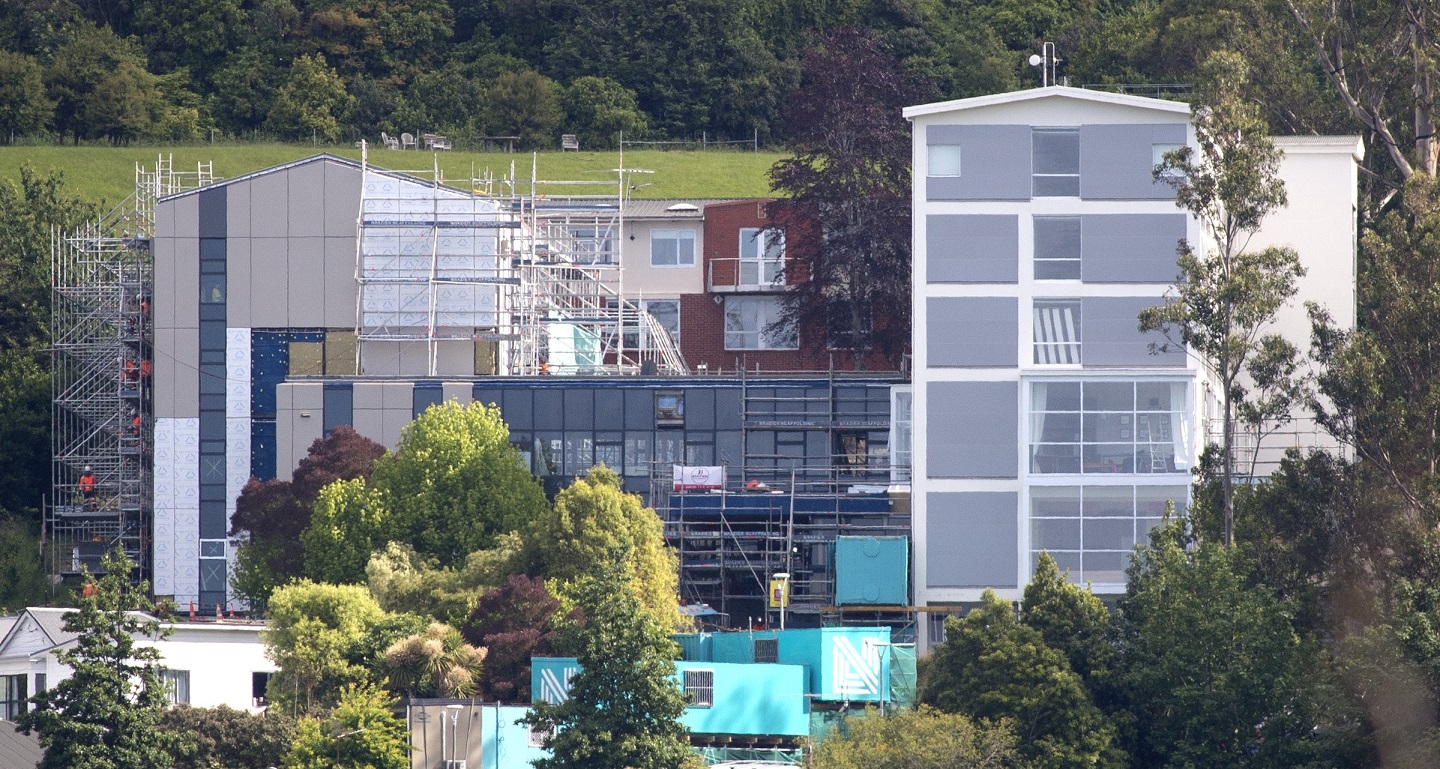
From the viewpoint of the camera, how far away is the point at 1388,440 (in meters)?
41.9

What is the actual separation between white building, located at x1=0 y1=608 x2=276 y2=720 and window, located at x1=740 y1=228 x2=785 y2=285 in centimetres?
2833

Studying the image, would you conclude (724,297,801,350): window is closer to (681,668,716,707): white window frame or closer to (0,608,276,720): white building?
(0,608,276,720): white building

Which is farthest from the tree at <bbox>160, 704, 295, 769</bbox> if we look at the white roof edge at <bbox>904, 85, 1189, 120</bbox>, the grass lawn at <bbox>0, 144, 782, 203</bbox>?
the grass lawn at <bbox>0, 144, 782, 203</bbox>

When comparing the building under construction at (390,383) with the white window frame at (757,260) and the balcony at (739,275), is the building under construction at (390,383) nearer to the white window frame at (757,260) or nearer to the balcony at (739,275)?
the balcony at (739,275)

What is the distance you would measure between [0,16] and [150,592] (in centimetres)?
5346

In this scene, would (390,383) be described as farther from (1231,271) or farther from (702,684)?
(1231,271)

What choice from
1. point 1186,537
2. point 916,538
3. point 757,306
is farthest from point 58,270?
point 1186,537

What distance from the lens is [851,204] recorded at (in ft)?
201

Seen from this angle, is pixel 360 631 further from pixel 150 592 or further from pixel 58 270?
pixel 58 270

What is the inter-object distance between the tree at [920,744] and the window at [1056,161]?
55.3 ft

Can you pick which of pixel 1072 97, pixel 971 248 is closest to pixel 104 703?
pixel 971 248

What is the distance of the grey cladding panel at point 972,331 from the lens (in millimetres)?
52406

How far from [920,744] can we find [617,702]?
17.8 feet

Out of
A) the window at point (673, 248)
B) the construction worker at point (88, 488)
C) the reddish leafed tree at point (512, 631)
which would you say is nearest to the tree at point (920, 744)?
the reddish leafed tree at point (512, 631)
